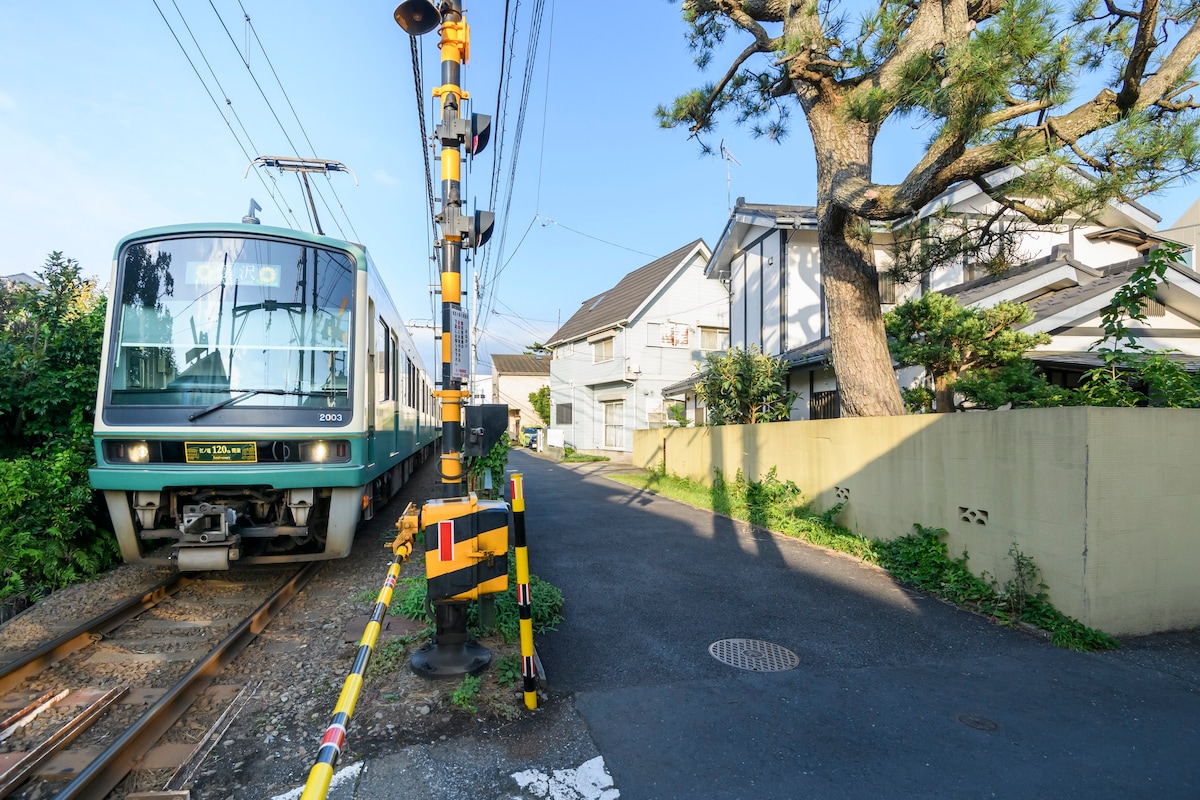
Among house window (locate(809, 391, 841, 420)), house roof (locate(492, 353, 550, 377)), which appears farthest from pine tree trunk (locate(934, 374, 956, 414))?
house roof (locate(492, 353, 550, 377))

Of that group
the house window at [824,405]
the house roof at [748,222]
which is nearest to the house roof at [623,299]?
the house roof at [748,222]

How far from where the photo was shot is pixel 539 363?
5034 cm

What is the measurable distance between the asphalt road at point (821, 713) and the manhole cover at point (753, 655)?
0.04 metres

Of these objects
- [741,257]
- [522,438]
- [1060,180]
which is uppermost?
[741,257]

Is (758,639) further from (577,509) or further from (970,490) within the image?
(577,509)

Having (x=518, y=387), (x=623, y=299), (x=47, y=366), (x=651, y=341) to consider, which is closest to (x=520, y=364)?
(x=518, y=387)

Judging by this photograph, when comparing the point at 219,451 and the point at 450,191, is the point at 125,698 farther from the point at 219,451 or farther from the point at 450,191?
the point at 450,191

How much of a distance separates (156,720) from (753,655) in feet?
11.5

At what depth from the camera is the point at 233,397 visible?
5.12 meters

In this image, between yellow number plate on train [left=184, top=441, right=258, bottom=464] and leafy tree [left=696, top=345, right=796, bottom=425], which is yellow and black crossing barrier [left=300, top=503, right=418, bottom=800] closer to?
yellow number plate on train [left=184, top=441, right=258, bottom=464]

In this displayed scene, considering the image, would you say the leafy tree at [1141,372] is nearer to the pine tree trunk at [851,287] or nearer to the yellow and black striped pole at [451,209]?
the pine tree trunk at [851,287]

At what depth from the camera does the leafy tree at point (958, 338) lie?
8414mm

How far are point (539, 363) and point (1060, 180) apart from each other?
45685 millimetres

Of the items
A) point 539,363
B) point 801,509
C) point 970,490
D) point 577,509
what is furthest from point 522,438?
point 970,490
